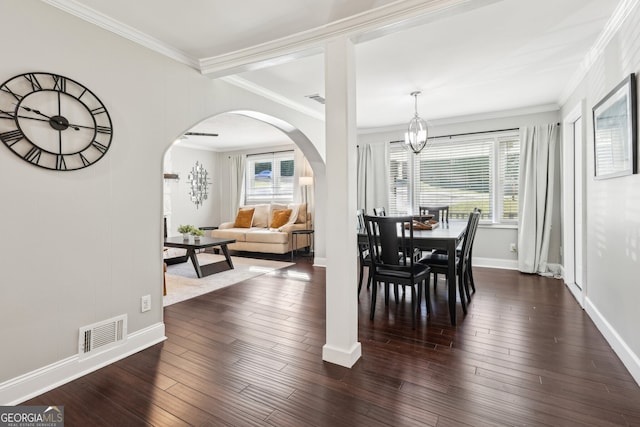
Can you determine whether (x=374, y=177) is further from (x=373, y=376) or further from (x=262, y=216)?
(x=373, y=376)

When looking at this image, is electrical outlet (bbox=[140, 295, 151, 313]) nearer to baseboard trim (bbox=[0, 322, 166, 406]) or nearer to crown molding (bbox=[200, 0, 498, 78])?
baseboard trim (bbox=[0, 322, 166, 406])

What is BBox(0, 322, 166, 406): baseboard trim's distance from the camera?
1889mm

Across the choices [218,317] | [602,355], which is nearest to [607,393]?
[602,355]

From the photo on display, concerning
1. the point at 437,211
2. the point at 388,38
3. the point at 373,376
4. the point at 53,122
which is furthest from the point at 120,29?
the point at 437,211

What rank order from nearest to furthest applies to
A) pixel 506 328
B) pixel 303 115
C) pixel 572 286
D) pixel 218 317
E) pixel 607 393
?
1. pixel 607 393
2. pixel 506 328
3. pixel 218 317
4. pixel 572 286
5. pixel 303 115

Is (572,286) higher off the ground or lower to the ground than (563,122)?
lower

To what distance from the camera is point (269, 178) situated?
793 cm

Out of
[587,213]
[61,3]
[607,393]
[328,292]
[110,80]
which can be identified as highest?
[61,3]

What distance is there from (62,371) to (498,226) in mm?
5619

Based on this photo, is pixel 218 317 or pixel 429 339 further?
pixel 218 317

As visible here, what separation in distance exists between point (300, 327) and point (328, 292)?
2.58 ft

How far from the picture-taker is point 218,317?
128 inches

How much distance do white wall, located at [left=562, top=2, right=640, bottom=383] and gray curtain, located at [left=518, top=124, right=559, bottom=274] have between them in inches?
57.4

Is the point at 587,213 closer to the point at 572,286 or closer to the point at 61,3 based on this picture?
the point at 572,286
